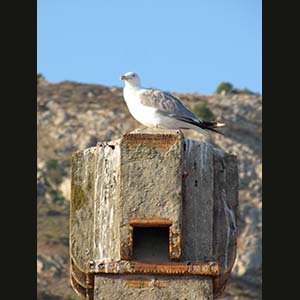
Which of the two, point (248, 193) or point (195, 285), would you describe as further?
point (248, 193)

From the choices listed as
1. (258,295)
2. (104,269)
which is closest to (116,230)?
(104,269)

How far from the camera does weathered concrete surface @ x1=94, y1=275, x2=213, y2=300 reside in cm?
1078

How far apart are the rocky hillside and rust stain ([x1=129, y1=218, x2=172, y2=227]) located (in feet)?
122

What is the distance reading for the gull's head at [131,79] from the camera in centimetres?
1312

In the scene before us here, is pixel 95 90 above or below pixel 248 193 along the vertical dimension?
above

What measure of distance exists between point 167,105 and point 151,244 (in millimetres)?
2156

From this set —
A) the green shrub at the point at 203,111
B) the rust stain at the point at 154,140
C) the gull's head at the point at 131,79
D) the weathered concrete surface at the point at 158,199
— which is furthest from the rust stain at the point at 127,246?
the green shrub at the point at 203,111

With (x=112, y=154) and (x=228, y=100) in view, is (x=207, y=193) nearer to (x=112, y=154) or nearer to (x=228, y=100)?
(x=112, y=154)

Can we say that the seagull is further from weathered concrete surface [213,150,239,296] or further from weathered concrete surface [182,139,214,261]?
weathered concrete surface [182,139,214,261]

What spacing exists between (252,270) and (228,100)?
66.6 feet

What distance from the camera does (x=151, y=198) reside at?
10953 millimetres

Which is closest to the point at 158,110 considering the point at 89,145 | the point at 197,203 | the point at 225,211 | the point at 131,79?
the point at 131,79

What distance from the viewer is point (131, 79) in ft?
43.6

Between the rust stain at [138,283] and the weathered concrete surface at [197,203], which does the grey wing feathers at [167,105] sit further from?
the rust stain at [138,283]
